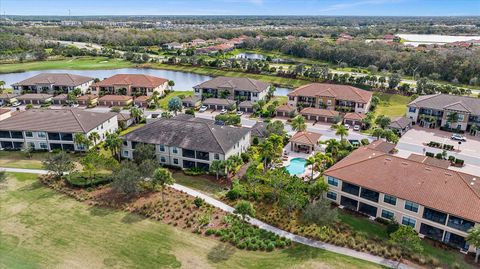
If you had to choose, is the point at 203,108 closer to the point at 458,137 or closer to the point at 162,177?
the point at 162,177

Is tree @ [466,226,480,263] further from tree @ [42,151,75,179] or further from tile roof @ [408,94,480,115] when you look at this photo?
tree @ [42,151,75,179]

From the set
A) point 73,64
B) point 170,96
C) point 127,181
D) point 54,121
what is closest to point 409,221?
point 127,181

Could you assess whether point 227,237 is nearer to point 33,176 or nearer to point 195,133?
point 195,133

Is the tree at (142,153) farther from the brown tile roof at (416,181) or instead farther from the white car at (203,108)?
the white car at (203,108)

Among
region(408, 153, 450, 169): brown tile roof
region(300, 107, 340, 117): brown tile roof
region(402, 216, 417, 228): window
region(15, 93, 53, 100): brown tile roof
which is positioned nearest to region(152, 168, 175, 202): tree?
region(402, 216, 417, 228): window

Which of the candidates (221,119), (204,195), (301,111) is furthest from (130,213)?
(301,111)
